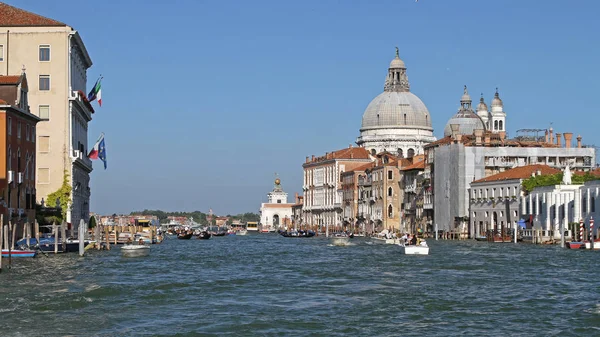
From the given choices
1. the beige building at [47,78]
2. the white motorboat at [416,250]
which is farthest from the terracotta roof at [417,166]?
the white motorboat at [416,250]

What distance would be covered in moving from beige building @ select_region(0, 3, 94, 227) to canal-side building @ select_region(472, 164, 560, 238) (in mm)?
32806

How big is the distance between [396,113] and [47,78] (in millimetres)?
91208

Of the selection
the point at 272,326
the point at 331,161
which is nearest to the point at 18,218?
the point at 272,326

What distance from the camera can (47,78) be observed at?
192 ft

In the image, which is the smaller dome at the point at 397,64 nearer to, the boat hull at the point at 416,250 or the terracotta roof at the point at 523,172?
the terracotta roof at the point at 523,172

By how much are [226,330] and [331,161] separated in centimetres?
11784

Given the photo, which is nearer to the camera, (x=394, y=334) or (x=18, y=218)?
(x=394, y=334)

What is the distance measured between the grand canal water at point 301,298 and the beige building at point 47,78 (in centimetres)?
1501

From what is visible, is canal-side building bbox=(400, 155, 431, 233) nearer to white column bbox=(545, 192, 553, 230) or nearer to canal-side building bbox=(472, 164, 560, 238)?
canal-side building bbox=(472, 164, 560, 238)

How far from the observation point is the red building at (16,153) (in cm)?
4759

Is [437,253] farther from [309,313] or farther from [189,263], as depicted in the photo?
[309,313]

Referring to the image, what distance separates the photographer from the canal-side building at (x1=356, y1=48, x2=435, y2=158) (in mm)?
146250

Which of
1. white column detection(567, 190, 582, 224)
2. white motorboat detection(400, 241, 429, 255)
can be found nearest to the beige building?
white motorboat detection(400, 241, 429, 255)

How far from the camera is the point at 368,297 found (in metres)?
29.2
